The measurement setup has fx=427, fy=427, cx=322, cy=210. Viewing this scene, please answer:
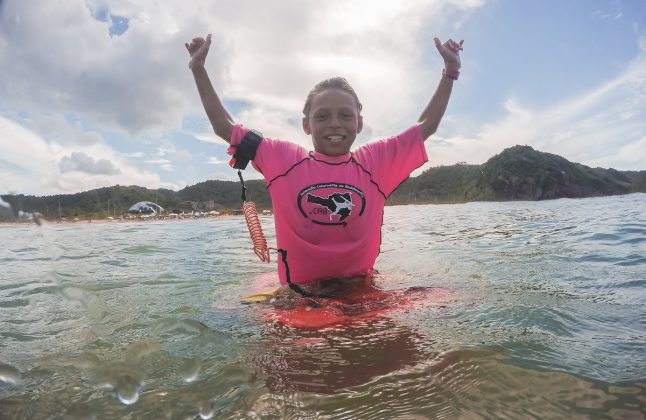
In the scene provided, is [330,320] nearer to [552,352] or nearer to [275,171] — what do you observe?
[552,352]

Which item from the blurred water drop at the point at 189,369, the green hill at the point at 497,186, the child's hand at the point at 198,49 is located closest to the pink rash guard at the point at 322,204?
the child's hand at the point at 198,49

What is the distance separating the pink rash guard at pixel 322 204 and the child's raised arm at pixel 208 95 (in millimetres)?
111

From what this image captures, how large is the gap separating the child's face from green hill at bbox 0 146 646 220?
2489 inches

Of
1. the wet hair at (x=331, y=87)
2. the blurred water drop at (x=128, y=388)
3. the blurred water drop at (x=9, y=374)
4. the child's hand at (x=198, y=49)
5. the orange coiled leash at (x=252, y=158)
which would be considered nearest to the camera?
the blurred water drop at (x=128, y=388)

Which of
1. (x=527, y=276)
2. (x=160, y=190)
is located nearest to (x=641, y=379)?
(x=527, y=276)

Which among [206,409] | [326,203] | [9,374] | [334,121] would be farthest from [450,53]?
[9,374]

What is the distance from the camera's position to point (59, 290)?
5.04 m

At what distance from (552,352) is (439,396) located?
85 cm

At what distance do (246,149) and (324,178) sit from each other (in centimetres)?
78

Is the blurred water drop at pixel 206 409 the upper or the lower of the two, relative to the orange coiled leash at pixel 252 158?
lower

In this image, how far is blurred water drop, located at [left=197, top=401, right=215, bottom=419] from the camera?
5.39 feet

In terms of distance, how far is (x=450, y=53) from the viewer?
446 cm

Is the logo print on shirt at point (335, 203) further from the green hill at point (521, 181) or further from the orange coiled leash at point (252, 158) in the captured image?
the green hill at point (521, 181)

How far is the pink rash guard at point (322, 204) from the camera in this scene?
3965 mm
